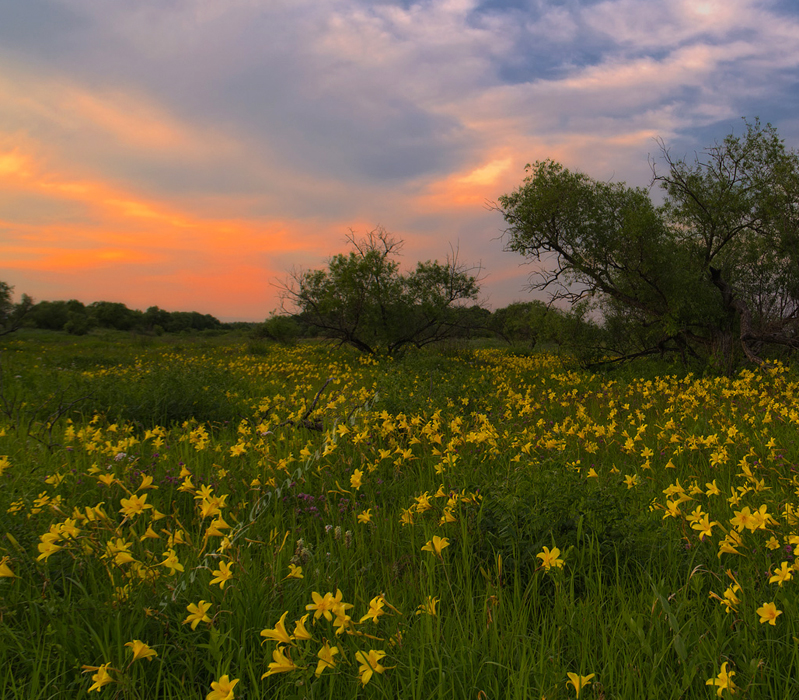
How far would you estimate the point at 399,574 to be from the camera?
2529mm

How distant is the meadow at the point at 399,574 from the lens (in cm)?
171

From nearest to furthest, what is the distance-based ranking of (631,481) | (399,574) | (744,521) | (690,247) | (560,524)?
1. (744,521)
2. (399,574)
3. (560,524)
4. (631,481)
5. (690,247)

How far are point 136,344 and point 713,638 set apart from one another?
2584cm

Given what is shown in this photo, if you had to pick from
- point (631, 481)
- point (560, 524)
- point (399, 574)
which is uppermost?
point (631, 481)

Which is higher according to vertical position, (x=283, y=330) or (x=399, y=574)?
(x=283, y=330)

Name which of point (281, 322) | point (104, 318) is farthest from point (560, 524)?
point (104, 318)

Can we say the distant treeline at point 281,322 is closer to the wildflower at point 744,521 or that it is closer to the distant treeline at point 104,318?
the distant treeline at point 104,318

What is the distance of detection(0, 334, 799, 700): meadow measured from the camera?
171 centimetres

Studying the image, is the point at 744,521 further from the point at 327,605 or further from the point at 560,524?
the point at 327,605

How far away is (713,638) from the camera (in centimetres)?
193

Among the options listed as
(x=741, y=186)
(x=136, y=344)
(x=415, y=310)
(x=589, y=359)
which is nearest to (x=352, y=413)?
(x=589, y=359)

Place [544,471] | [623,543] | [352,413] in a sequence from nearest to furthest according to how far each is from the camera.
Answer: [623,543] → [544,471] → [352,413]

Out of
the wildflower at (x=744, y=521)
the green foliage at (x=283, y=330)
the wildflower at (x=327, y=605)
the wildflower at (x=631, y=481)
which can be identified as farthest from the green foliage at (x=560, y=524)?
the green foliage at (x=283, y=330)

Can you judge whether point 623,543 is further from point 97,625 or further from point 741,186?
point 741,186
